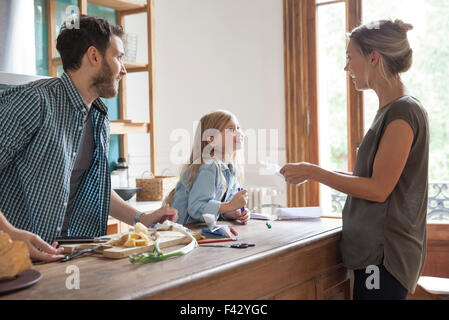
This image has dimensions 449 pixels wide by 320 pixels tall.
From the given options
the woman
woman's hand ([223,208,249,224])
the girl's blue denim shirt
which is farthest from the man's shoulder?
the woman

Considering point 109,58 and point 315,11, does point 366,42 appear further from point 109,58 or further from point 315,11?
point 315,11

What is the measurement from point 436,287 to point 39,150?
5.62 ft

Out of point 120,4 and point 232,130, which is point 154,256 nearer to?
point 232,130

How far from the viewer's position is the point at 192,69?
5.05 meters

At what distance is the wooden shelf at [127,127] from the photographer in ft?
12.8

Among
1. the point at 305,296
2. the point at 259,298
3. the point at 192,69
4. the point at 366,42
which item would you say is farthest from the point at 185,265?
the point at 192,69

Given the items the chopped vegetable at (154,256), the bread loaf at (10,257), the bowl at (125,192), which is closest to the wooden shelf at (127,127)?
the bowl at (125,192)

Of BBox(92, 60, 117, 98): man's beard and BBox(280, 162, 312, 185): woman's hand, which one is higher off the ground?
BBox(92, 60, 117, 98): man's beard

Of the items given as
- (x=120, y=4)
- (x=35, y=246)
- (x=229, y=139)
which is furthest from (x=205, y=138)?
(x=120, y=4)

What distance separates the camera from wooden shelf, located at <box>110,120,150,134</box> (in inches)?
153

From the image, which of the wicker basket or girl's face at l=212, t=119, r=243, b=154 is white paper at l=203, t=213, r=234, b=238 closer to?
girl's face at l=212, t=119, r=243, b=154

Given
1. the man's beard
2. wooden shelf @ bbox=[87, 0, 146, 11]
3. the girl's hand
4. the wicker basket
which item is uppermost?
wooden shelf @ bbox=[87, 0, 146, 11]

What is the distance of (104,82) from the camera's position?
6.61 ft

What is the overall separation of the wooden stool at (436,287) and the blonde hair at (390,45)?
930 millimetres
